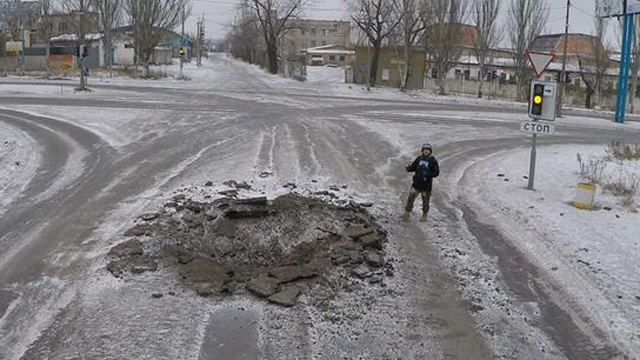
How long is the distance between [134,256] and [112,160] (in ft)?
25.1

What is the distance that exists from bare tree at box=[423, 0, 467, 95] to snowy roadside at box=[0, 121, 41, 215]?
36.1m

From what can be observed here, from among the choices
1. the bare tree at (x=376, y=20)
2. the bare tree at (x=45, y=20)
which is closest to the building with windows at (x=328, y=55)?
the bare tree at (x=45, y=20)

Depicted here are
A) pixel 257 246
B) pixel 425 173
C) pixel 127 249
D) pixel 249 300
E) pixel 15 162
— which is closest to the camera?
pixel 249 300

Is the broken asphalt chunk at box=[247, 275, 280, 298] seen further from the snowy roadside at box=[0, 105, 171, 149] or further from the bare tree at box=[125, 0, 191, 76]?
the bare tree at box=[125, 0, 191, 76]

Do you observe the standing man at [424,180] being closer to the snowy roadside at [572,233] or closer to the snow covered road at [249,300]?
the snow covered road at [249,300]

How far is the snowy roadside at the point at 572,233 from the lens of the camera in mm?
7477

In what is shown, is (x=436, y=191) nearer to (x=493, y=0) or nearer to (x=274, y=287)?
(x=274, y=287)

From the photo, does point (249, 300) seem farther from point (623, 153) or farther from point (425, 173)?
point (623, 153)

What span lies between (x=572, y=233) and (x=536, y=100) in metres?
3.63

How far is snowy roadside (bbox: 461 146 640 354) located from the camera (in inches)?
294

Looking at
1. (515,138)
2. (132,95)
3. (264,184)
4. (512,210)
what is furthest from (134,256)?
(132,95)

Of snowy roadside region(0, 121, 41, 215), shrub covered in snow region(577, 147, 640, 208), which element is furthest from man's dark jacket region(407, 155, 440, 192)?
snowy roadside region(0, 121, 41, 215)

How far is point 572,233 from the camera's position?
10.5 metres

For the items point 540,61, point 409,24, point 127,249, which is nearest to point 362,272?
point 127,249
